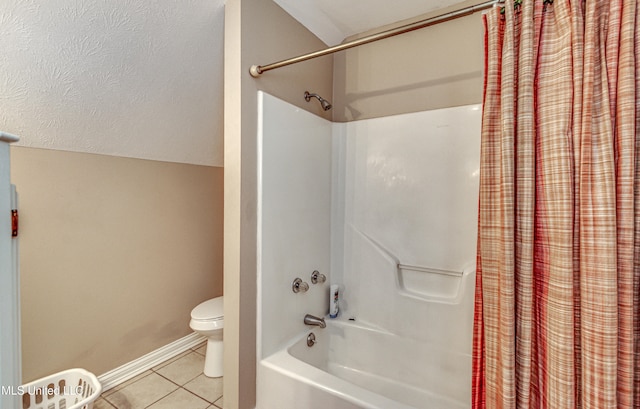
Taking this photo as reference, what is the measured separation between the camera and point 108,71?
1.46 meters

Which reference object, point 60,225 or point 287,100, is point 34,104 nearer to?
point 60,225

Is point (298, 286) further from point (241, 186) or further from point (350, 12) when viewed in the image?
point (350, 12)

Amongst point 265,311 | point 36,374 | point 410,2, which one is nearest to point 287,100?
point 410,2

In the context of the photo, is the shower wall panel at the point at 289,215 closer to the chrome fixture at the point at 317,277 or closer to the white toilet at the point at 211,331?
the chrome fixture at the point at 317,277

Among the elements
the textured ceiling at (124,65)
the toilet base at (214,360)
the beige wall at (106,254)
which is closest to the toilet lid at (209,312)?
the toilet base at (214,360)

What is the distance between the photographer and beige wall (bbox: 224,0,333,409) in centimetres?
145

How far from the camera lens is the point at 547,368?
2.91 feet

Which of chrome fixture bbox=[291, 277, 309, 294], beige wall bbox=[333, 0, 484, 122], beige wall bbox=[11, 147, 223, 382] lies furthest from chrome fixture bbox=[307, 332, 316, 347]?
beige wall bbox=[333, 0, 484, 122]

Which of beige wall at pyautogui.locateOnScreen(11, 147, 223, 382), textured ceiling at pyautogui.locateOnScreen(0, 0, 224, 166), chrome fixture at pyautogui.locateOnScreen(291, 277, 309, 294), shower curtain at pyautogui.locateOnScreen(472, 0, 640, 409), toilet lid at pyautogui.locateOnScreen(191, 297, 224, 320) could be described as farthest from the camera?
toilet lid at pyautogui.locateOnScreen(191, 297, 224, 320)

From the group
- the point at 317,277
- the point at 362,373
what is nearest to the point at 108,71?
the point at 317,277

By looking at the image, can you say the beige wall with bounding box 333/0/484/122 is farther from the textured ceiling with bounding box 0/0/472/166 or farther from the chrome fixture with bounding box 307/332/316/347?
the chrome fixture with bounding box 307/332/316/347

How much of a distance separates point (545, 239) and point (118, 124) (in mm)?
2124

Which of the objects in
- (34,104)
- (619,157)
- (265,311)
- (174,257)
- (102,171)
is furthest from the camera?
(174,257)

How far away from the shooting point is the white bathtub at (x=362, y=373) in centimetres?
136
